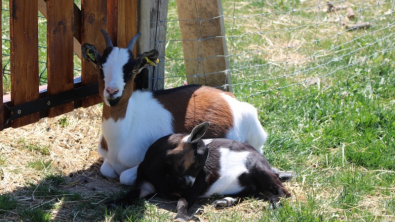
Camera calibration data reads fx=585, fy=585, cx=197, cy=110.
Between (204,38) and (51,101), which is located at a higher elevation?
(204,38)

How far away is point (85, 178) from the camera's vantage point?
500cm

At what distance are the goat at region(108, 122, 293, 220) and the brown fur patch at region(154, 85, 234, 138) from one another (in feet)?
1.06

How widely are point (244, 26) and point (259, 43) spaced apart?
696 mm

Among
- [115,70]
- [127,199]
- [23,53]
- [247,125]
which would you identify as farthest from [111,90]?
[247,125]

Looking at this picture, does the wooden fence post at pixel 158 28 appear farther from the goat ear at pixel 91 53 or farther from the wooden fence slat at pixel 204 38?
the goat ear at pixel 91 53

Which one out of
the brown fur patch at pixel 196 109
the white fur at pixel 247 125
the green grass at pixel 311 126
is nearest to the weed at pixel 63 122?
the green grass at pixel 311 126

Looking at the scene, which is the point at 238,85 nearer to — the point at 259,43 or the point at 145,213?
the point at 259,43

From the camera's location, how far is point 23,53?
4543 millimetres

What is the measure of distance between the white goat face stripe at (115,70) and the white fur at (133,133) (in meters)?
0.38

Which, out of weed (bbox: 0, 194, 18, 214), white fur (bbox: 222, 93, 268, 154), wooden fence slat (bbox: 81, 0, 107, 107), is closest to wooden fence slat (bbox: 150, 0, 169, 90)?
wooden fence slat (bbox: 81, 0, 107, 107)

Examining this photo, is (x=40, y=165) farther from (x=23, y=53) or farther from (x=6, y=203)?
(x=23, y=53)

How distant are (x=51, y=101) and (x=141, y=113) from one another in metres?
0.78

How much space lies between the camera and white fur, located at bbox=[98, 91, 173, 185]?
496 centimetres

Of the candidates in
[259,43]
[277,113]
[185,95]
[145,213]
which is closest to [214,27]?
[185,95]
